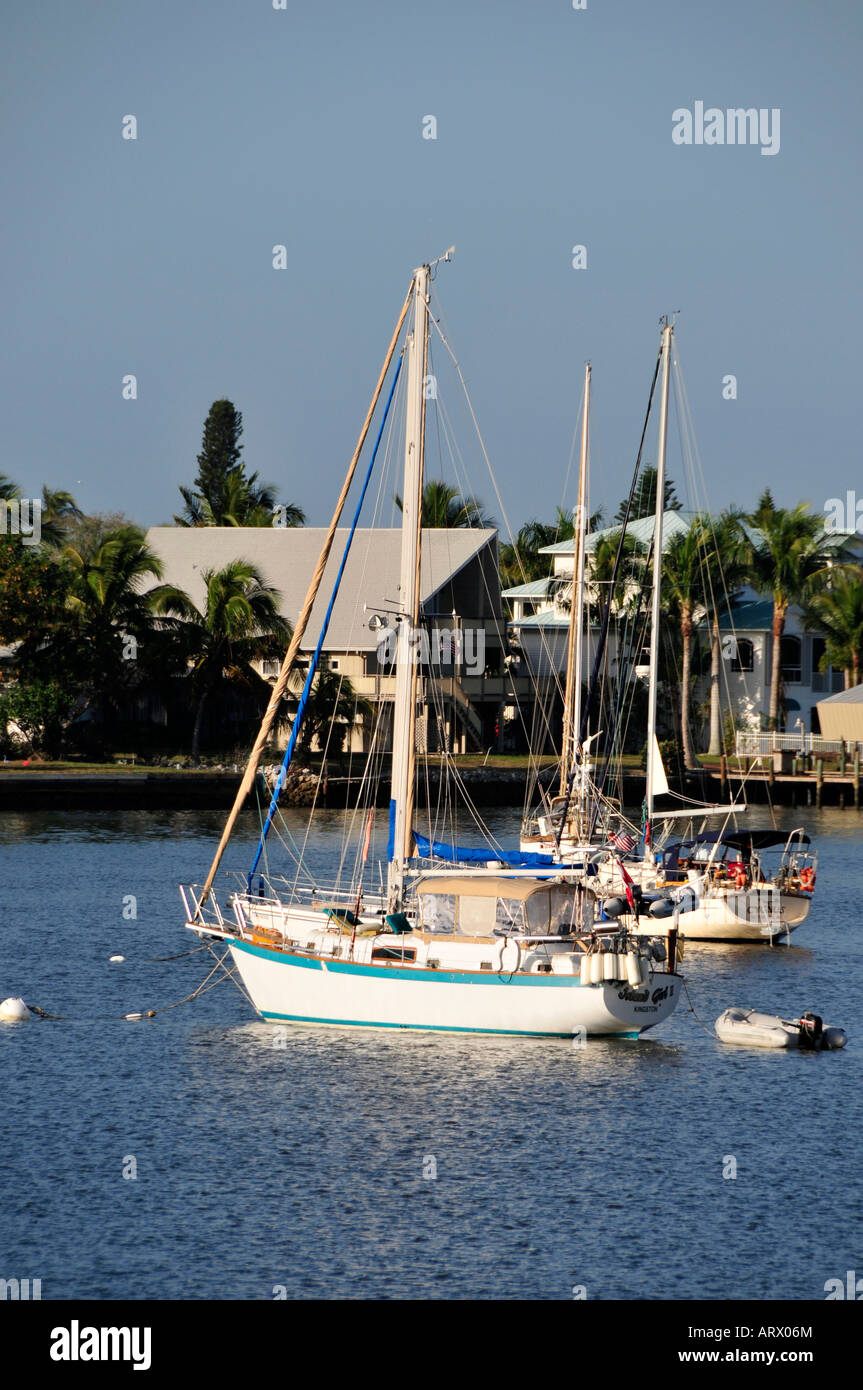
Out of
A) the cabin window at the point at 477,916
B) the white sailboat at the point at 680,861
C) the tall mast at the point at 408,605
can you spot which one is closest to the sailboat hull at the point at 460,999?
the cabin window at the point at 477,916

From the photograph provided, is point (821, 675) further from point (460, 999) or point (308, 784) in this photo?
point (460, 999)

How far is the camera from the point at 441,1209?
21984 mm

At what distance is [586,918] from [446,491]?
237ft

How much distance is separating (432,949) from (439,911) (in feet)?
2.34

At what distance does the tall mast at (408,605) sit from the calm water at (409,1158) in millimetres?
3461

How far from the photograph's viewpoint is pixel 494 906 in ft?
95.5

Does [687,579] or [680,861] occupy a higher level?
[687,579]

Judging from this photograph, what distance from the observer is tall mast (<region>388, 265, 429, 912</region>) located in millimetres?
→ 30016

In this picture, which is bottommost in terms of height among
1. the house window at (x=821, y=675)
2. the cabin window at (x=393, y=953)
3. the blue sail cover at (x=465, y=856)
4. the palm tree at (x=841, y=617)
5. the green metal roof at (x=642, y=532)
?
the cabin window at (x=393, y=953)

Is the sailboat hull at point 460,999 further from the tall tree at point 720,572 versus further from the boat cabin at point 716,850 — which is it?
the tall tree at point 720,572

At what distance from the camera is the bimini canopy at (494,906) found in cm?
2895

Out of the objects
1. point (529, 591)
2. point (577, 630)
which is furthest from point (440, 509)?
point (577, 630)
